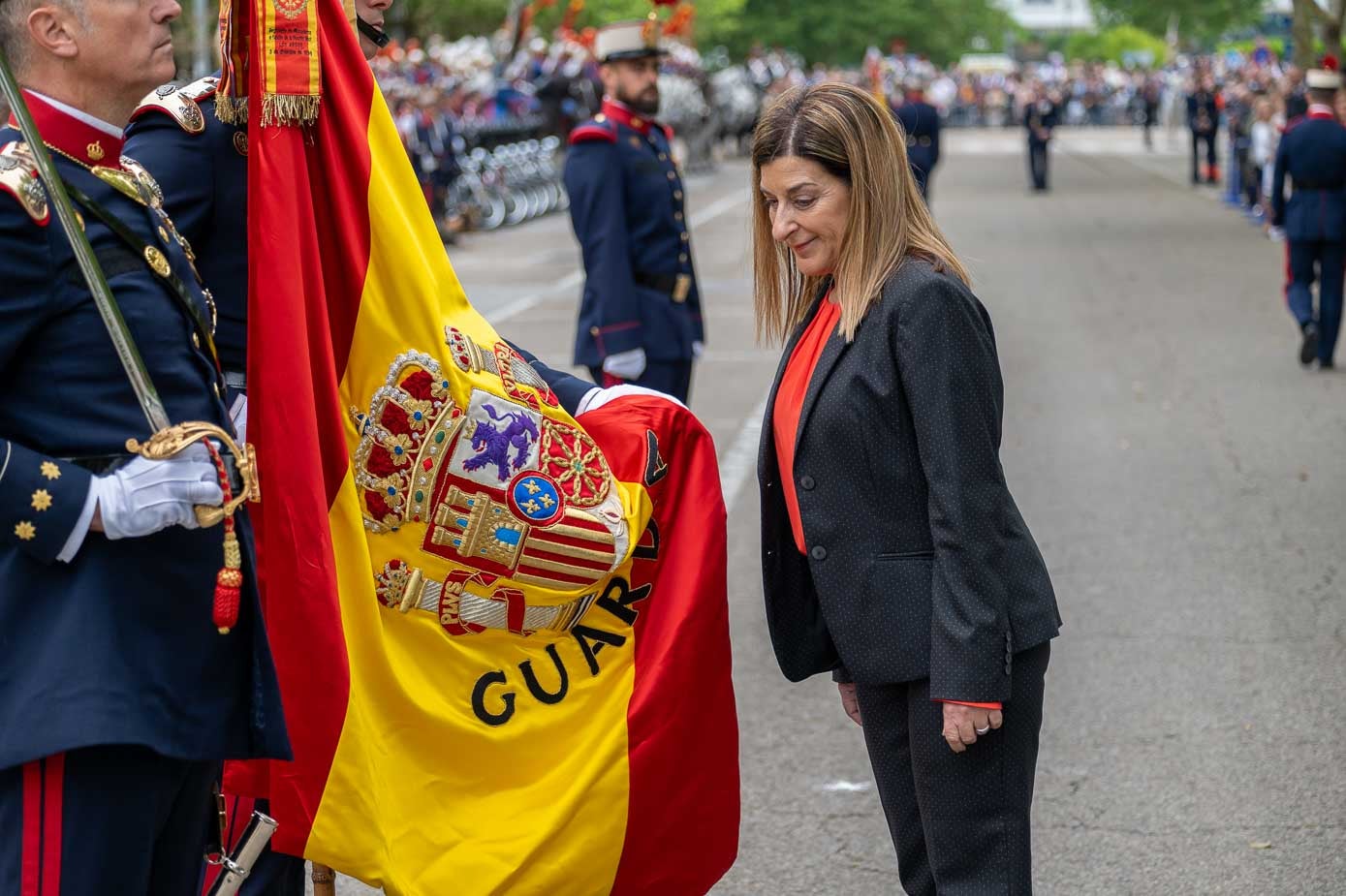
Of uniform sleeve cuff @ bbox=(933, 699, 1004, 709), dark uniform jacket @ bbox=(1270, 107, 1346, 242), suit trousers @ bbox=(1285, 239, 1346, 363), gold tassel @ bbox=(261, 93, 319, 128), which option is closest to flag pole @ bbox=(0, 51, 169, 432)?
gold tassel @ bbox=(261, 93, 319, 128)

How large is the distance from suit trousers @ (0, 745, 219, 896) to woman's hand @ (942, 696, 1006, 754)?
1.24 meters

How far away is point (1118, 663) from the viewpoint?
236 inches

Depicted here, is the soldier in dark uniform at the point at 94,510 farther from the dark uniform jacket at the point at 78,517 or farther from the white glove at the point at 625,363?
the white glove at the point at 625,363

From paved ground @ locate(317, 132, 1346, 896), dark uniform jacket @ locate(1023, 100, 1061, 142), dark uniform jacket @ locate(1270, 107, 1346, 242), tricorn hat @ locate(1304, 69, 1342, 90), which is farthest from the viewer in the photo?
dark uniform jacket @ locate(1023, 100, 1061, 142)

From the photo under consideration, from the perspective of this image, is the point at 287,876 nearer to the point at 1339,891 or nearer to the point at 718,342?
the point at 1339,891

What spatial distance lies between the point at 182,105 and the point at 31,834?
143 centimetres

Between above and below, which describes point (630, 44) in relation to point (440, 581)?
above

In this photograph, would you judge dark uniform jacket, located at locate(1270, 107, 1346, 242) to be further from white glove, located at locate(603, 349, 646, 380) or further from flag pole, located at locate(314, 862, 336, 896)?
flag pole, located at locate(314, 862, 336, 896)

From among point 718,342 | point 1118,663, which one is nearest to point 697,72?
point 718,342

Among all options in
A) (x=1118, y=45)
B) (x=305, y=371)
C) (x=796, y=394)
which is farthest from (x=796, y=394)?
(x=1118, y=45)

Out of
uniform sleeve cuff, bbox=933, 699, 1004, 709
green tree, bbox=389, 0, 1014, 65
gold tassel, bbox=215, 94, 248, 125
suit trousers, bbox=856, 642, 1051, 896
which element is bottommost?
green tree, bbox=389, 0, 1014, 65

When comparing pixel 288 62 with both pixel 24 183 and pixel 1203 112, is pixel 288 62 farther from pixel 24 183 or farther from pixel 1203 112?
pixel 1203 112

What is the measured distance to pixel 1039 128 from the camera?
1114 inches

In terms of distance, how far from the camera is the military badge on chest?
132 inches
